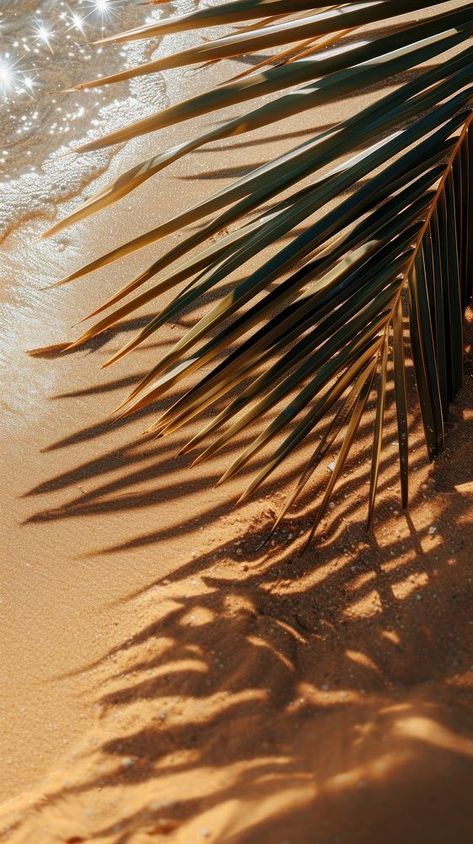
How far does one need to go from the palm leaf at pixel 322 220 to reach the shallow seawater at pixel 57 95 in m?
2.62

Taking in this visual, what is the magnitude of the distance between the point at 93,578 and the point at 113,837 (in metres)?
0.85

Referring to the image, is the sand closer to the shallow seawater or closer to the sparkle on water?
the shallow seawater

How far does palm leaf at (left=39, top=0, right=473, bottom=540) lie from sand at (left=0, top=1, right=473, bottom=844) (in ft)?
1.29

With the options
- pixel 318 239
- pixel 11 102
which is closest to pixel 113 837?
pixel 318 239

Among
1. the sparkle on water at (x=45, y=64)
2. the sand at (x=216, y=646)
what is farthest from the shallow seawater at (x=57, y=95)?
the sand at (x=216, y=646)

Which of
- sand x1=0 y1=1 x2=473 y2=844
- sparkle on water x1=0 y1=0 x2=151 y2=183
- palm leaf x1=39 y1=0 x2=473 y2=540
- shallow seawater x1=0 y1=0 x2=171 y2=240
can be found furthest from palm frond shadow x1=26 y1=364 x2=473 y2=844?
sparkle on water x1=0 y1=0 x2=151 y2=183

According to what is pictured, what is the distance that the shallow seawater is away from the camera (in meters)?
4.33

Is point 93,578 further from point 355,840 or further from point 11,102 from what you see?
point 11,102

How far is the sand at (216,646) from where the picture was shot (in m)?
1.71

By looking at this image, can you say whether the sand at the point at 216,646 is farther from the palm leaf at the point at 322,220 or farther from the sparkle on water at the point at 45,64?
the sparkle on water at the point at 45,64

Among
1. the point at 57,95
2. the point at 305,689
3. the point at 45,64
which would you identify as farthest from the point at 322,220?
the point at 45,64

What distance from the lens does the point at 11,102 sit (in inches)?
196

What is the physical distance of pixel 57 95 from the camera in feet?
16.3

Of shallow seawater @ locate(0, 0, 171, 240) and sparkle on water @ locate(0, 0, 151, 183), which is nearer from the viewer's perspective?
shallow seawater @ locate(0, 0, 171, 240)
